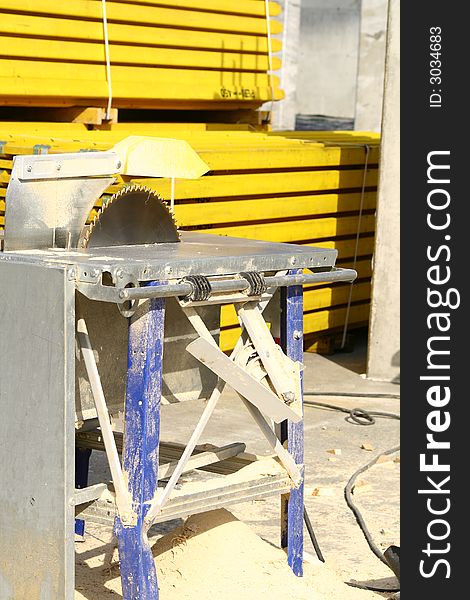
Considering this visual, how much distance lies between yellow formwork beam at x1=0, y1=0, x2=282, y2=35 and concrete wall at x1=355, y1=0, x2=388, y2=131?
3.57 meters

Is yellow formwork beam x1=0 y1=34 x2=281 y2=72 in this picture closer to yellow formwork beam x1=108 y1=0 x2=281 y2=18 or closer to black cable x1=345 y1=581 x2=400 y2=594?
yellow formwork beam x1=108 y1=0 x2=281 y2=18

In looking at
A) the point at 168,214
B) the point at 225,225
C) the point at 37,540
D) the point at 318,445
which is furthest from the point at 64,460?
the point at 225,225

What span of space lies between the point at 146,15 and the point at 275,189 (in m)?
1.75

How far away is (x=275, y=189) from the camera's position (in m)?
8.64

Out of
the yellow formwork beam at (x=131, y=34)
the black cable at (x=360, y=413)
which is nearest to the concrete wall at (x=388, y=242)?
the black cable at (x=360, y=413)

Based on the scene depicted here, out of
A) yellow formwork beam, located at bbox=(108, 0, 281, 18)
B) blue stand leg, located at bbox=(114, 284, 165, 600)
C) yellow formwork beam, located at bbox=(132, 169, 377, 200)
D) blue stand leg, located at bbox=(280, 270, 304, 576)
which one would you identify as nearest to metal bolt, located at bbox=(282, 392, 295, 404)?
blue stand leg, located at bbox=(280, 270, 304, 576)

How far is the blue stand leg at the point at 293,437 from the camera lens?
428 cm

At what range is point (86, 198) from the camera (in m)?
4.10

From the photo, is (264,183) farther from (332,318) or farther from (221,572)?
(221,572)

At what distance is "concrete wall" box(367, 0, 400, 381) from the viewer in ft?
27.3

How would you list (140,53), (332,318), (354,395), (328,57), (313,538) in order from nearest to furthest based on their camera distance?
(313,538)
(354,395)
(140,53)
(332,318)
(328,57)

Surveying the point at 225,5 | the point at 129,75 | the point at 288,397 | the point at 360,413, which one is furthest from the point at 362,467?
the point at 225,5

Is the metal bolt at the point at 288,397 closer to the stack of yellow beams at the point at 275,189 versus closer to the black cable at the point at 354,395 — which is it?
the stack of yellow beams at the point at 275,189

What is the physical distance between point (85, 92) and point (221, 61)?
5.83 feet
